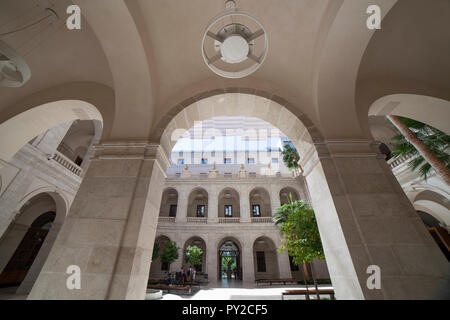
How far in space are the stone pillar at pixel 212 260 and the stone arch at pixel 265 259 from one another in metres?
3.96

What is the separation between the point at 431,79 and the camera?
368cm

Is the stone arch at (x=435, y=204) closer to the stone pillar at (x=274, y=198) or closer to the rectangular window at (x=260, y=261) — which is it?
the stone pillar at (x=274, y=198)

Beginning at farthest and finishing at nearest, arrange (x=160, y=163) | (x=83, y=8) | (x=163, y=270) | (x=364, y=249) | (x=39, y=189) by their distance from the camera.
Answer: (x=163, y=270), (x=39, y=189), (x=160, y=163), (x=83, y=8), (x=364, y=249)

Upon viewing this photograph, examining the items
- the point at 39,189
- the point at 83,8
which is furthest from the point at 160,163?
the point at 39,189

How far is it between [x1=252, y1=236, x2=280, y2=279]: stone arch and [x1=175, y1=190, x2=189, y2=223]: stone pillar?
6971mm

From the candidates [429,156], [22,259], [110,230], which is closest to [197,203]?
[22,259]

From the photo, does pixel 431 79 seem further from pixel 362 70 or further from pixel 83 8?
pixel 83 8

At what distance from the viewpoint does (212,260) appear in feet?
50.9

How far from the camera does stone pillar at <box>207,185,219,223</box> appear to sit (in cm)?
1673

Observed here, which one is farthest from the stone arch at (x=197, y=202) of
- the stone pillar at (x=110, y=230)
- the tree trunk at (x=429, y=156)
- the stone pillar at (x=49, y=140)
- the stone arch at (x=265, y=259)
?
the stone pillar at (x=110, y=230)

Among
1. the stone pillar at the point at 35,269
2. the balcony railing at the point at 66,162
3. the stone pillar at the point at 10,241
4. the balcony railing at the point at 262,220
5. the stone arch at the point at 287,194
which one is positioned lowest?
the stone pillar at the point at 35,269

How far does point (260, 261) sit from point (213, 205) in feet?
23.9

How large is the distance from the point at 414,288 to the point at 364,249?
57cm

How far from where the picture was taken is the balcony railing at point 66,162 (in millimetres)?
8544
